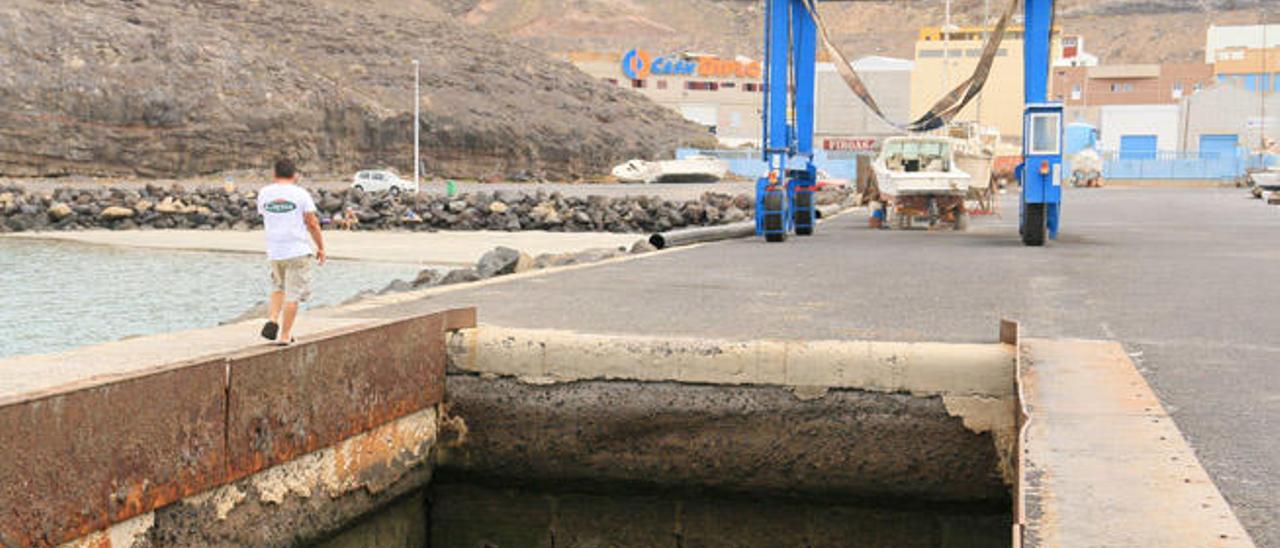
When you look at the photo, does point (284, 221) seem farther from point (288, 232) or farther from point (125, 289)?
point (125, 289)

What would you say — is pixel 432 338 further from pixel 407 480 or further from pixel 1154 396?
pixel 1154 396

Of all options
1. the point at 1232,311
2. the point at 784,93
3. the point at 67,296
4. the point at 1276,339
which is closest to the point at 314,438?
the point at 1276,339

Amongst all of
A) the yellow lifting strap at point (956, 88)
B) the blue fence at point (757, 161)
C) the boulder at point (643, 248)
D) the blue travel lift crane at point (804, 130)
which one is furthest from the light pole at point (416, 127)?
the boulder at point (643, 248)

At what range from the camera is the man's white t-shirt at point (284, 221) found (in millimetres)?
7949

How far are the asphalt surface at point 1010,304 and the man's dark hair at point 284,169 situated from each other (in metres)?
2.08

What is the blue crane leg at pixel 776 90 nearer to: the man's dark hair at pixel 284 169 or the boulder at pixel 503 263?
the boulder at pixel 503 263

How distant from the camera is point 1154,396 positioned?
6.92 meters

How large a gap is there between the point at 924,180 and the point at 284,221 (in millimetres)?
19736

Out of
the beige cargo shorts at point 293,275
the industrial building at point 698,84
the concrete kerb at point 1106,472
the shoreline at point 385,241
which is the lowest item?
the shoreline at point 385,241

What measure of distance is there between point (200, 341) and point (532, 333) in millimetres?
2015

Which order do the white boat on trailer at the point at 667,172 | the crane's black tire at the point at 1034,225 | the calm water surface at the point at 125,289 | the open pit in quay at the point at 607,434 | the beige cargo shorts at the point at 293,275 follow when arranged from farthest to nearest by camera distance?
1. the white boat on trailer at the point at 667,172
2. the calm water surface at the point at 125,289
3. the crane's black tire at the point at 1034,225
4. the beige cargo shorts at the point at 293,275
5. the open pit in quay at the point at 607,434

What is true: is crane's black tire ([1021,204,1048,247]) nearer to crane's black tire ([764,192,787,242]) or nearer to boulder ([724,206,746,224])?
crane's black tire ([764,192,787,242])

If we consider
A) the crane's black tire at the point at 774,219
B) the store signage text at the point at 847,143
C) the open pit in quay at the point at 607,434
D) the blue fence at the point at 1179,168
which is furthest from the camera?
the store signage text at the point at 847,143

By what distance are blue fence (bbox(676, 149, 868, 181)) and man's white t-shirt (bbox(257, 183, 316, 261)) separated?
80.9 metres
